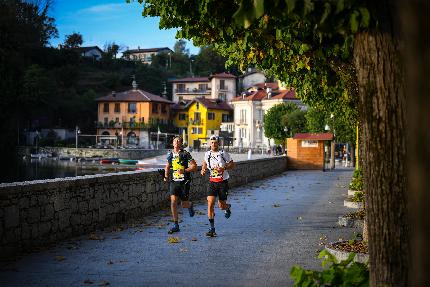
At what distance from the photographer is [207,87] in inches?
5069

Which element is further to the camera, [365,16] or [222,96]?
[222,96]

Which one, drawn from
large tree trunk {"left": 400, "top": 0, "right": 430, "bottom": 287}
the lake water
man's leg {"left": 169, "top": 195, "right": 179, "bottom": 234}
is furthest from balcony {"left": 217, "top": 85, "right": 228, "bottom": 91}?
large tree trunk {"left": 400, "top": 0, "right": 430, "bottom": 287}

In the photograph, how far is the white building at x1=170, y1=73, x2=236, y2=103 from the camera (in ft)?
408

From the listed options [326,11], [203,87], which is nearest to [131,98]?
[203,87]

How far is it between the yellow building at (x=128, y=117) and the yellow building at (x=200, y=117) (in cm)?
571

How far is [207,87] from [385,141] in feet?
410

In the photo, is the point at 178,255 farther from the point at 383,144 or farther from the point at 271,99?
the point at 271,99

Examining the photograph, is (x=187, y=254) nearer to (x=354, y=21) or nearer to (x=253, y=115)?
(x=354, y=21)

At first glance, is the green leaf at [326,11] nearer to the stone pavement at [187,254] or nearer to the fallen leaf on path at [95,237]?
the stone pavement at [187,254]

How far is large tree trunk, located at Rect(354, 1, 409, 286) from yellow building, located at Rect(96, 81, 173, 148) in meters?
103

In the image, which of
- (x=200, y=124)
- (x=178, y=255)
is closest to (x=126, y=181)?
(x=178, y=255)

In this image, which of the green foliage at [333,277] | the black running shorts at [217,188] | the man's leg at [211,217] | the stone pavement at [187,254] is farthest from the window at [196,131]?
the green foliage at [333,277]

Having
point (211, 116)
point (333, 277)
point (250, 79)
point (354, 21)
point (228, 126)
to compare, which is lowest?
point (333, 277)

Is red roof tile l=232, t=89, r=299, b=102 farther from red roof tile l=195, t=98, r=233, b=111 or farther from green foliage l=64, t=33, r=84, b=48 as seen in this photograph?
green foliage l=64, t=33, r=84, b=48
